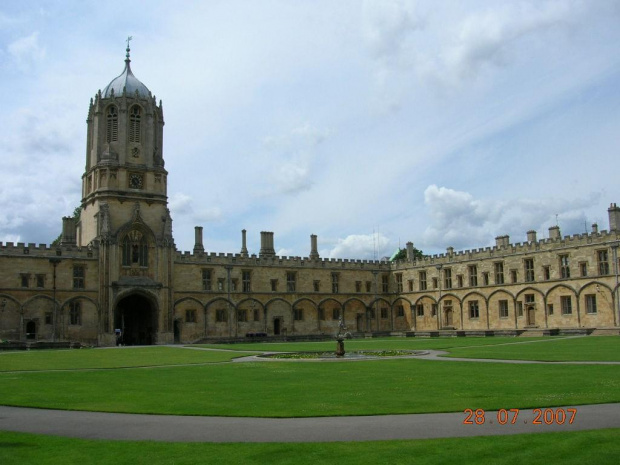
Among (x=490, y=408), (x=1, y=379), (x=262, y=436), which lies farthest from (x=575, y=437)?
(x=1, y=379)

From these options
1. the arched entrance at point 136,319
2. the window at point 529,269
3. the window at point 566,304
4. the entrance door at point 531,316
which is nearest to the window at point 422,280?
the window at point 529,269

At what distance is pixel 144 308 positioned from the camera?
59219mm

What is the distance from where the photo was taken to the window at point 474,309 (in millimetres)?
63344

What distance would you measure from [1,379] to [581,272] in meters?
47.0

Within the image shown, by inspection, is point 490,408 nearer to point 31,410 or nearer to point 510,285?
point 31,410

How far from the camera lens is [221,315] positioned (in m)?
62.1

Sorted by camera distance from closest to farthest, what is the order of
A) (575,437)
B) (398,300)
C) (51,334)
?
(575,437), (51,334), (398,300)

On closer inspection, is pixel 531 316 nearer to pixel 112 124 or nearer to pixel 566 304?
pixel 566 304

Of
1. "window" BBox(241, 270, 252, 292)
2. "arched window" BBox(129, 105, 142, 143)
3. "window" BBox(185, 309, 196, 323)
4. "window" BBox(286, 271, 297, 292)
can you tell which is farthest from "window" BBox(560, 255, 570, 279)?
"arched window" BBox(129, 105, 142, 143)

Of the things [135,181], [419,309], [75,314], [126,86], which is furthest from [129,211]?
[419,309]

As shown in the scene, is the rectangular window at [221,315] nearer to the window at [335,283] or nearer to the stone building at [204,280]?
the stone building at [204,280]

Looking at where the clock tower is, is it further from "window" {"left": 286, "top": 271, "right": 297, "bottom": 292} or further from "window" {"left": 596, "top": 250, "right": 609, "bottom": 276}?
"window" {"left": 596, "top": 250, "right": 609, "bottom": 276}

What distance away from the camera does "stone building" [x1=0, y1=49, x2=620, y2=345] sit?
Answer: 2093 inches
